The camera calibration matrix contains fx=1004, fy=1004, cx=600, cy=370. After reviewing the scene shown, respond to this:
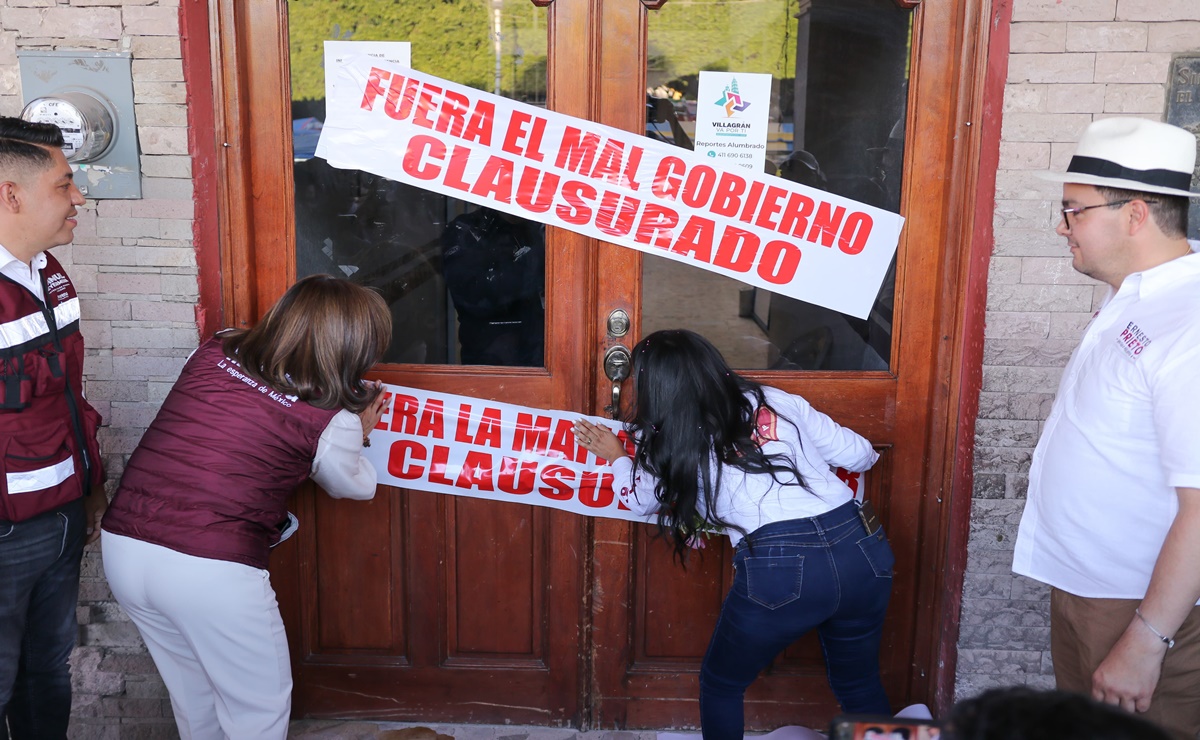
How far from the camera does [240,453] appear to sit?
2.49 metres

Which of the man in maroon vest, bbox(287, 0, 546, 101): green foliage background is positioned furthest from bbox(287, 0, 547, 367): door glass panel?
the man in maroon vest

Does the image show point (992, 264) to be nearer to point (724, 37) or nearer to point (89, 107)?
point (724, 37)

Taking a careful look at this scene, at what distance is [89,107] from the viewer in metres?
2.96

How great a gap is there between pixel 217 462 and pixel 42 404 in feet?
1.60

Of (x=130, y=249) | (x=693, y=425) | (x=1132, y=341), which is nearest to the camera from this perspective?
(x=1132, y=341)

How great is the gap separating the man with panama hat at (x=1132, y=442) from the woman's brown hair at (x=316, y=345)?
1.69 m

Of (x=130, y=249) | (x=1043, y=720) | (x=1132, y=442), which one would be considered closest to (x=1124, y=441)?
(x=1132, y=442)

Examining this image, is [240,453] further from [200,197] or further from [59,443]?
[200,197]

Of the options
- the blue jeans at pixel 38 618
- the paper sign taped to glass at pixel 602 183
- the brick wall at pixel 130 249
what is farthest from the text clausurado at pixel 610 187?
the blue jeans at pixel 38 618

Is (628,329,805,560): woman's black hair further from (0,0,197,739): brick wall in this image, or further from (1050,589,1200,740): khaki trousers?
(0,0,197,739): brick wall

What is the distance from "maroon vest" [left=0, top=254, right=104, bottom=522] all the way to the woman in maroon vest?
0.16 meters

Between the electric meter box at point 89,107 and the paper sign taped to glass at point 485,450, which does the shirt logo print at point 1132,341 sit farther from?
the electric meter box at point 89,107

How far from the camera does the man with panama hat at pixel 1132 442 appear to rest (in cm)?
199

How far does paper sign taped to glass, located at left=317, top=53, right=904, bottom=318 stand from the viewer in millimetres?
3148
